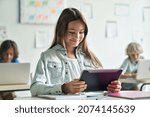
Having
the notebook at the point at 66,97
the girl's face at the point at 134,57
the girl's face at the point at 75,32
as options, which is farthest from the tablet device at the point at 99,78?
the girl's face at the point at 134,57

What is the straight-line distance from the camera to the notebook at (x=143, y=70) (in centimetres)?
324

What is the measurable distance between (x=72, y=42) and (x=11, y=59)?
1.68 metres

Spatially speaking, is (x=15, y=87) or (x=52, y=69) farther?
(x=15, y=87)

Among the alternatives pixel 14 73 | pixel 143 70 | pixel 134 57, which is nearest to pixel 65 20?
pixel 14 73

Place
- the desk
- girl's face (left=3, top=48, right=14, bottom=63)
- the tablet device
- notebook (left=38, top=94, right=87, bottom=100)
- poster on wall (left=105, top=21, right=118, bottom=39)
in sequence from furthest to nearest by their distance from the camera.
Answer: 1. poster on wall (left=105, top=21, right=118, bottom=39)
2. girl's face (left=3, top=48, right=14, bottom=63)
3. the desk
4. the tablet device
5. notebook (left=38, top=94, right=87, bottom=100)

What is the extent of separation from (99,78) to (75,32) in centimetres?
35

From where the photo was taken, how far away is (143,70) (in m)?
3.26

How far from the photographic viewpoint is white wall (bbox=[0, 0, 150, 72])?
4020 millimetres

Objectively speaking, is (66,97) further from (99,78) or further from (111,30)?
(111,30)

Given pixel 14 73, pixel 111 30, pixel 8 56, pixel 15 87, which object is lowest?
pixel 15 87

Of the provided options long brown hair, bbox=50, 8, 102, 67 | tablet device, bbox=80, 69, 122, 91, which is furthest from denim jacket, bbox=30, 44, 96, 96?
tablet device, bbox=80, 69, 122, 91

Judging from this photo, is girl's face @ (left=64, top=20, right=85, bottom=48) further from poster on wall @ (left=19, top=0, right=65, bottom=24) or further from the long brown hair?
poster on wall @ (left=19, top=0, right=65, bottom=24)

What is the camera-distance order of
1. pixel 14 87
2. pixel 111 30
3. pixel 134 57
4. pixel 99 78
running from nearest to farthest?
pixel 99 78, pixel 14 87, pixel 134 57, pixel 111 30

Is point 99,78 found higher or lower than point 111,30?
lower
